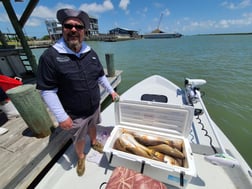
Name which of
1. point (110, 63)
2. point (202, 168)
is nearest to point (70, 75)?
point (202, 168)

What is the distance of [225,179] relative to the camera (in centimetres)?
136

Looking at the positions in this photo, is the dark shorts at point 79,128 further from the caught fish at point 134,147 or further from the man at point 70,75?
the caught fish at point 134,147

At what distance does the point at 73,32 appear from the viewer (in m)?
1.08

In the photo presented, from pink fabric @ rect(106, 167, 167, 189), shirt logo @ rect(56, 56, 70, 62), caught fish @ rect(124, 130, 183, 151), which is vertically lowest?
caught fish @ rect(124, 130, 183, 151)

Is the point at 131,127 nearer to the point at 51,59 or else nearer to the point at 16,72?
the point at 51,59

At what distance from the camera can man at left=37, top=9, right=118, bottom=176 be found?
103 centimetres

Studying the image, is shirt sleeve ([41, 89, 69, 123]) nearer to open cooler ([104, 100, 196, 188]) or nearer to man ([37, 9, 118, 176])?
man ([37, 9, 118, 176])

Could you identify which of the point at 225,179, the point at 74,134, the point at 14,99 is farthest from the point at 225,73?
the point at 14,99

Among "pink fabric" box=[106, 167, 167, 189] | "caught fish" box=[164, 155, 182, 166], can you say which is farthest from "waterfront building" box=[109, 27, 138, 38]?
"pink fabric" box=[106, 167, 167, 189]

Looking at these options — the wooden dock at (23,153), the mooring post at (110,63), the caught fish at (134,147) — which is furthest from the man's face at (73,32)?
the mooring post at (110,63)

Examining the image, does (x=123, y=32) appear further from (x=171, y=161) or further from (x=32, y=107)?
(x=171, y=161)

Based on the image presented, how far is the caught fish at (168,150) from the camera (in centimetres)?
136

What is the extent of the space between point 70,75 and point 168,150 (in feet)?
4.08

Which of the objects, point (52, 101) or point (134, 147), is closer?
point (52, 101)
